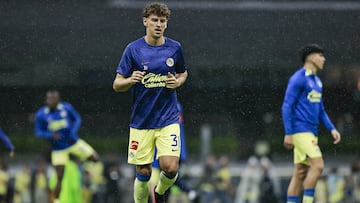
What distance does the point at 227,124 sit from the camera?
1545 centimetres

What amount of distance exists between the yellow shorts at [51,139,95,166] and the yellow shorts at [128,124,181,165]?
14.2ft

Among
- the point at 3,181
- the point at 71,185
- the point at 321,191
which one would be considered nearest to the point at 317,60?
the point at 71,185

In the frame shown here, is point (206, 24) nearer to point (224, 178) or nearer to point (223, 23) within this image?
point (223, 23)

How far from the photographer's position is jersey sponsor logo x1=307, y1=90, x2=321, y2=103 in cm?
966

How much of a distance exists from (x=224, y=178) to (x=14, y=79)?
6.85 m

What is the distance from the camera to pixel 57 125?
1261 cm

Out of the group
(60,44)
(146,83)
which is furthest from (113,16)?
(146,83)

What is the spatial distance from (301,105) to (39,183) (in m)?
7.87

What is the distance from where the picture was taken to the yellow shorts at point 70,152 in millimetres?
12336

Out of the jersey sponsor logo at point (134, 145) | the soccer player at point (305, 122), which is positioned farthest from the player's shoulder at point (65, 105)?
the jersey sponsor logo at point (134, 145)

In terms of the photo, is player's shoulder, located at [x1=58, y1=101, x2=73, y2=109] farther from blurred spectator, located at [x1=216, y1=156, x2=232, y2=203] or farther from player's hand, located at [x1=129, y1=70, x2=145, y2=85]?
blurred spectator, located at [x1=216, y1=156, x2=232, y2=203]

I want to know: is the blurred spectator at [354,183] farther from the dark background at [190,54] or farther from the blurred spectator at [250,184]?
the dark background at [190,54]

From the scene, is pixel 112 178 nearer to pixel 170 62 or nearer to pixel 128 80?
pixel 170 62

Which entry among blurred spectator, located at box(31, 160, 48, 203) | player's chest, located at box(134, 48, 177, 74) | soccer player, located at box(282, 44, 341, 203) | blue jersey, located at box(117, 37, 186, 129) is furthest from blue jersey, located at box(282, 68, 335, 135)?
blurred spectator, located at box(31, 160, 48, 203)
